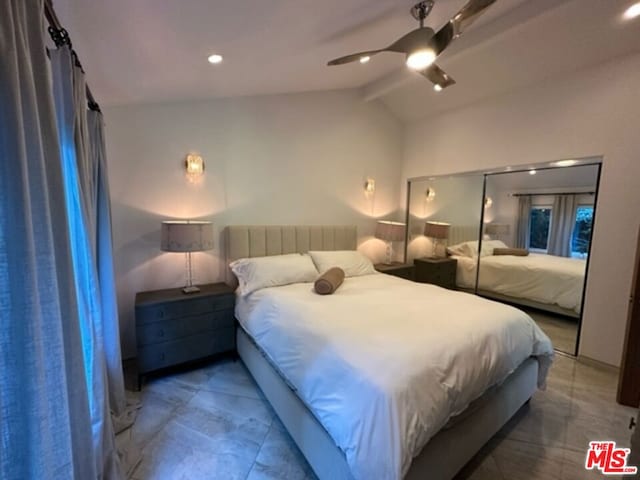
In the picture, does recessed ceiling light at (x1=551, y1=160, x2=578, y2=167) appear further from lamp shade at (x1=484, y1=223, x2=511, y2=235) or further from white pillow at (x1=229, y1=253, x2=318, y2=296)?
white pillow at (x1=229, y1=253, x2=318, y2=296)

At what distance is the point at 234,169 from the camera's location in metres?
3.19

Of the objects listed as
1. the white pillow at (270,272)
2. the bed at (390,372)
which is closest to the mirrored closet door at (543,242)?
the bed at (390,372)

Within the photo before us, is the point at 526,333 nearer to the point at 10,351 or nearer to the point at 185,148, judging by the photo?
the point at 10,351

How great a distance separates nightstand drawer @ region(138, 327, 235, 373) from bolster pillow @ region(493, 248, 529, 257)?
3.22m

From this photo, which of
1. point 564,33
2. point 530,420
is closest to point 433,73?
point 564,33

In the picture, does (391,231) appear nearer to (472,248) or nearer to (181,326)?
(472,248)

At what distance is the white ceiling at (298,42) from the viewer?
5.13ft

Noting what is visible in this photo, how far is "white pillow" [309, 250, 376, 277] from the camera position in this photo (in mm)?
3270

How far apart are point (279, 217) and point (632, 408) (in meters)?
3.55

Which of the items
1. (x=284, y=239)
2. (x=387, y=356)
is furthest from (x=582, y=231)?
(x=284, y=239)

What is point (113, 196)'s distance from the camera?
103 inches

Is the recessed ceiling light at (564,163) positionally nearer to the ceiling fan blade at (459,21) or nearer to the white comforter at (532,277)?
the white comforter at (532,277)

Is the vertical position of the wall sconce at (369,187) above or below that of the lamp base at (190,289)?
above

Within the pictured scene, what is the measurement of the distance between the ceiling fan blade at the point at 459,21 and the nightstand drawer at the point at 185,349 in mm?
2769
